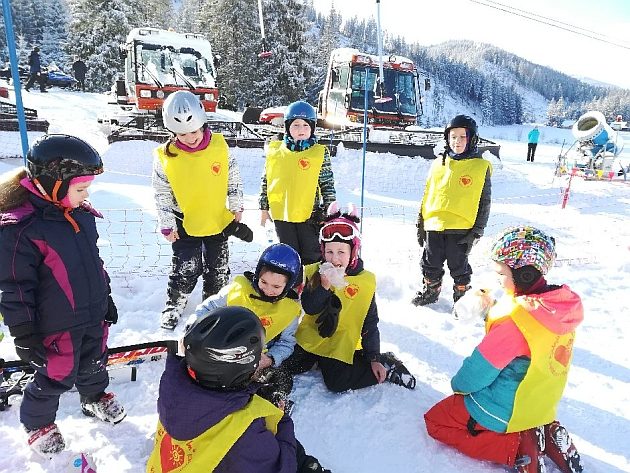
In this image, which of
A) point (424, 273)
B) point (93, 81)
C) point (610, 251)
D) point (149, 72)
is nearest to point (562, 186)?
point (610, 251)

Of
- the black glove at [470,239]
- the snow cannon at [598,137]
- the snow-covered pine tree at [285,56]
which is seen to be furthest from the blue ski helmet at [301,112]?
the snow-covered pine tree at [285,56]

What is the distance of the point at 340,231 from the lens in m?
3.17

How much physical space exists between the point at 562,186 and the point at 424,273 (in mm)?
9756

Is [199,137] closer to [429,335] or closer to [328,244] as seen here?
[328,244]

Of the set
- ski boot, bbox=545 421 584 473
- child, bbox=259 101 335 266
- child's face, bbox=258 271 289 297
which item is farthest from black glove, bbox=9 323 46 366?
ski boot, bbox=545 421 584 473

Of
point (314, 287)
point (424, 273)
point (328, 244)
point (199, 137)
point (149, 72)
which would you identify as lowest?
point (424, 273)

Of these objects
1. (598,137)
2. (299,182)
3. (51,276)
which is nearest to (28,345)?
(51,276)

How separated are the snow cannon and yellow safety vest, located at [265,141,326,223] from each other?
11960 mm

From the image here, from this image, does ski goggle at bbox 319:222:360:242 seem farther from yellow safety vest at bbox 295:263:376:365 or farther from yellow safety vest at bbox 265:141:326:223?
yellow safety vest at bbox 265:141:326:223

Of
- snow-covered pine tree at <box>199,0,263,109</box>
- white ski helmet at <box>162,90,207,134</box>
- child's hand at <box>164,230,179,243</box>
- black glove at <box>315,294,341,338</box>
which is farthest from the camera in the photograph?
snow-covered pine tree at <box>199,0,263,109</box>

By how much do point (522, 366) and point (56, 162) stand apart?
2514 millimetres

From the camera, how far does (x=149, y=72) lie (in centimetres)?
1434

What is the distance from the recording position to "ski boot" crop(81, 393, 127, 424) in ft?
9.00

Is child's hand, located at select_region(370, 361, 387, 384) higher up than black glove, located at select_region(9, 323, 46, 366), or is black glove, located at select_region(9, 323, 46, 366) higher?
black glove, located at select_region(9, 323, 46, 366)
